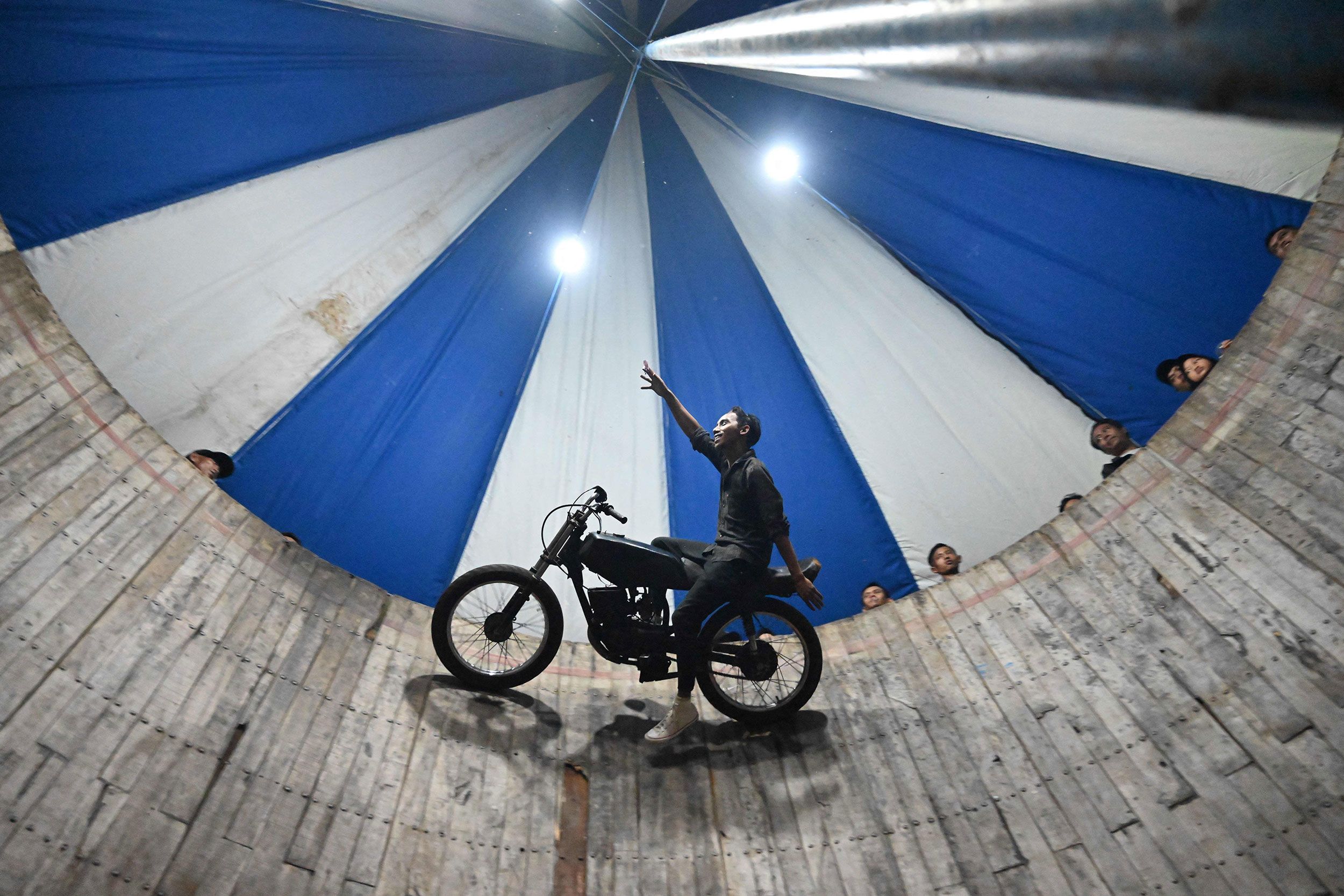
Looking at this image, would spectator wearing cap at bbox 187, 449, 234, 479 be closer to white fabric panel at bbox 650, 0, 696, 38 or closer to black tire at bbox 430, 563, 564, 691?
black tire at bbox 430, 563, 564, 691

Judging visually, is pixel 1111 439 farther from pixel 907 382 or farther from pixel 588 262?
pixel 588 262

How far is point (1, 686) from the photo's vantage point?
2184 mm

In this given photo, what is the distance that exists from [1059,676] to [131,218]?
14.7ft

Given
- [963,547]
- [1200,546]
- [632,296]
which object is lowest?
[1200,546]

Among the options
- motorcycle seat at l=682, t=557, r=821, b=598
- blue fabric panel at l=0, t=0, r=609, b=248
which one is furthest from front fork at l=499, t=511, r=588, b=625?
blue fabric panel at l=0, t=0, r=609, b=248

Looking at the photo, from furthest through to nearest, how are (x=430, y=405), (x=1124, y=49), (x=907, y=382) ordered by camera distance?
(x=907, y=382) < (x=430, y=405) < (x=1124, y=49)

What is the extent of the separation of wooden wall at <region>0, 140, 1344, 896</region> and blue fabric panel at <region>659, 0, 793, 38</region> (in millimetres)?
2659

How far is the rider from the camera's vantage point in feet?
9.51

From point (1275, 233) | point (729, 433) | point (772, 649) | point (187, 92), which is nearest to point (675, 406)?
point (729, 433)

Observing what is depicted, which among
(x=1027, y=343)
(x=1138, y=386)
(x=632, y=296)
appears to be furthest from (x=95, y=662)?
(x=1138, y=386)

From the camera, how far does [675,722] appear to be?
9.84 feet

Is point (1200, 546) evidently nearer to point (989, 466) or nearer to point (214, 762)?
point (989, 466)

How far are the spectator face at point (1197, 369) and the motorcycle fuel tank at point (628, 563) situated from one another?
8.16ft

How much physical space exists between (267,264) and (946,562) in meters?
3.71
